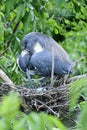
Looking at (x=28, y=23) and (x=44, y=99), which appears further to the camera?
(x=28, y=23)

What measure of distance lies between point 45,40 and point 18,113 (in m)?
2.15

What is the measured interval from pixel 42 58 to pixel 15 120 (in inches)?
79.2

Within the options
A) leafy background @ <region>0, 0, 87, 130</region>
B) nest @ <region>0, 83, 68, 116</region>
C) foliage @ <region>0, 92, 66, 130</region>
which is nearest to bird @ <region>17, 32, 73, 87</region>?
leafy background @ <region>0, 0, 87, 130</region>

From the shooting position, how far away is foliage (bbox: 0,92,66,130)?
94 centimetres

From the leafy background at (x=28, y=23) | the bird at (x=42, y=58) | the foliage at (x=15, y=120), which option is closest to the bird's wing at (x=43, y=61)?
the bird at (x=42, y=58)

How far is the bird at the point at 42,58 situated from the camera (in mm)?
2969

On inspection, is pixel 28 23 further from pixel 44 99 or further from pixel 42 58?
pixel 44 99

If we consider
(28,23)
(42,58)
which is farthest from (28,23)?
(42,58)

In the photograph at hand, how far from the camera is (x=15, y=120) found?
3.20ft

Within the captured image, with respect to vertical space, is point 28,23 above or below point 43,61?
above

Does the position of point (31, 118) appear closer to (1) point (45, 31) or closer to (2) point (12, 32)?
(2) point (12, 32)

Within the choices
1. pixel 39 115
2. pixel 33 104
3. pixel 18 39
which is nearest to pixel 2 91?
pixel 33 104

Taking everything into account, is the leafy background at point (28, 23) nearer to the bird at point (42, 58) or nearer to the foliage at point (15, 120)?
the bird at point (42, 58)

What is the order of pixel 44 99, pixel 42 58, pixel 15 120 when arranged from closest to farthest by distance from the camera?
1. pixel 15 120
2. pixel 44 99
3. pixel 42 58
